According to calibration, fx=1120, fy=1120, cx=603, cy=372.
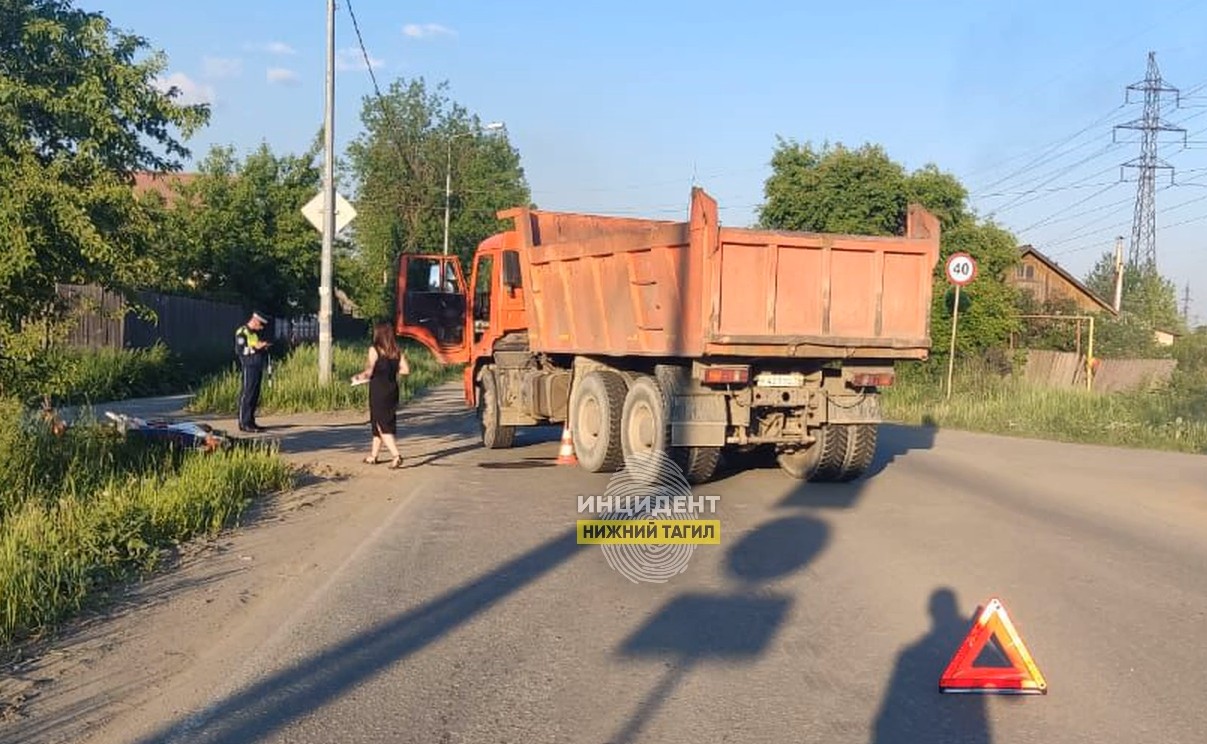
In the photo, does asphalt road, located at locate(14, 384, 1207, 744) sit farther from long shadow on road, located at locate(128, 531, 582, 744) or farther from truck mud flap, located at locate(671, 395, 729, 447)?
truck mud flap, located at locate(671, 395, 729, 447)

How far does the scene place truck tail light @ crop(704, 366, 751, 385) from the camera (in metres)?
10.1

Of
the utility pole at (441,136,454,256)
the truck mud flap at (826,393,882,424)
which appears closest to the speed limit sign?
the truck mud flap at (826,393,882,424)

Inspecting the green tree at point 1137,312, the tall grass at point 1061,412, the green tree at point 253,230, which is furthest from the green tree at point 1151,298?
the green tree at point 253,230

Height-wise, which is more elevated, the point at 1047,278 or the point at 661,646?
the point at 1047,278

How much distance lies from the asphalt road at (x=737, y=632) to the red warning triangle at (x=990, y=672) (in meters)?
0.09

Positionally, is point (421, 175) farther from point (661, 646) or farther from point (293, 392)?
point (661, 646)

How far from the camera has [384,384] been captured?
12.2 meters

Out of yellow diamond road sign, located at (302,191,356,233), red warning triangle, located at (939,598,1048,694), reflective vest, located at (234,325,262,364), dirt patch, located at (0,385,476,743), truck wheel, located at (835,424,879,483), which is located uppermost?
yellow diamond road sign, located at (302,191,356,233)

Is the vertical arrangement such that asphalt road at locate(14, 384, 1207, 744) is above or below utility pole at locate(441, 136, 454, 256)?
below

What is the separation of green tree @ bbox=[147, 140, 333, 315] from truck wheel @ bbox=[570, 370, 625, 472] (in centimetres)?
2196

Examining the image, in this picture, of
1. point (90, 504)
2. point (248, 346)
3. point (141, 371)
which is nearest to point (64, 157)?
point (90, 504)

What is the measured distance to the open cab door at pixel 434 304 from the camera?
16031 millimetres

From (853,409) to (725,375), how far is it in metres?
1.55

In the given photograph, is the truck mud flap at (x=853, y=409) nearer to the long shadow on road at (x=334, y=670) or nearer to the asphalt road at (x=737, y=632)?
the asphalt road at (x=737, y=632)
